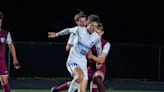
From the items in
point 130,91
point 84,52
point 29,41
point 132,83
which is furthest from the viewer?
point 29,41

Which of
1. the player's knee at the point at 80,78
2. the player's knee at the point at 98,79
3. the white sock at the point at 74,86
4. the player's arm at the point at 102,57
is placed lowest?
the white sock at the point at 74,86

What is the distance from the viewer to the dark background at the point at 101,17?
23.7 meters

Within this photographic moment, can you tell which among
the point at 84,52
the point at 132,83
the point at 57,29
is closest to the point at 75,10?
the point at 57,29

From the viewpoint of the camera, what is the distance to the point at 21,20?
23828 millimetres

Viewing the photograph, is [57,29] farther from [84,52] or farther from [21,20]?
[84,52]

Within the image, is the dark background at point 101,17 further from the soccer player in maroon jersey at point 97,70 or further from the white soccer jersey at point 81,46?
the white soccer jersey at point 81,46

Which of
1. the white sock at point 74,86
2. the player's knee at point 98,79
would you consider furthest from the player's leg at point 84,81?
the player's knee at point 98,79

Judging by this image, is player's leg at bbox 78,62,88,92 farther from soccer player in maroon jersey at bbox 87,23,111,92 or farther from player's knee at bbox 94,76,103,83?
player's knee at bbox 94,76,103,83

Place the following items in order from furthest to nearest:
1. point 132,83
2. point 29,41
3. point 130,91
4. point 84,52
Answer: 1. point 29,41
2. point 132,83
3. point 130,91
4. point 84,52

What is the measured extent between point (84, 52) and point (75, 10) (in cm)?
1102

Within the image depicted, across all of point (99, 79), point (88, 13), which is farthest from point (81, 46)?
point (88, 13)

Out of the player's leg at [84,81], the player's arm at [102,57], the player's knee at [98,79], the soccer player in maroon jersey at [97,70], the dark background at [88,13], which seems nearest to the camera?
the player's arm at [102,57]

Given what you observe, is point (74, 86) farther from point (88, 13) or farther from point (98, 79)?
point (88, 13)

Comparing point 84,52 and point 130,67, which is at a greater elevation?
point 84,52
